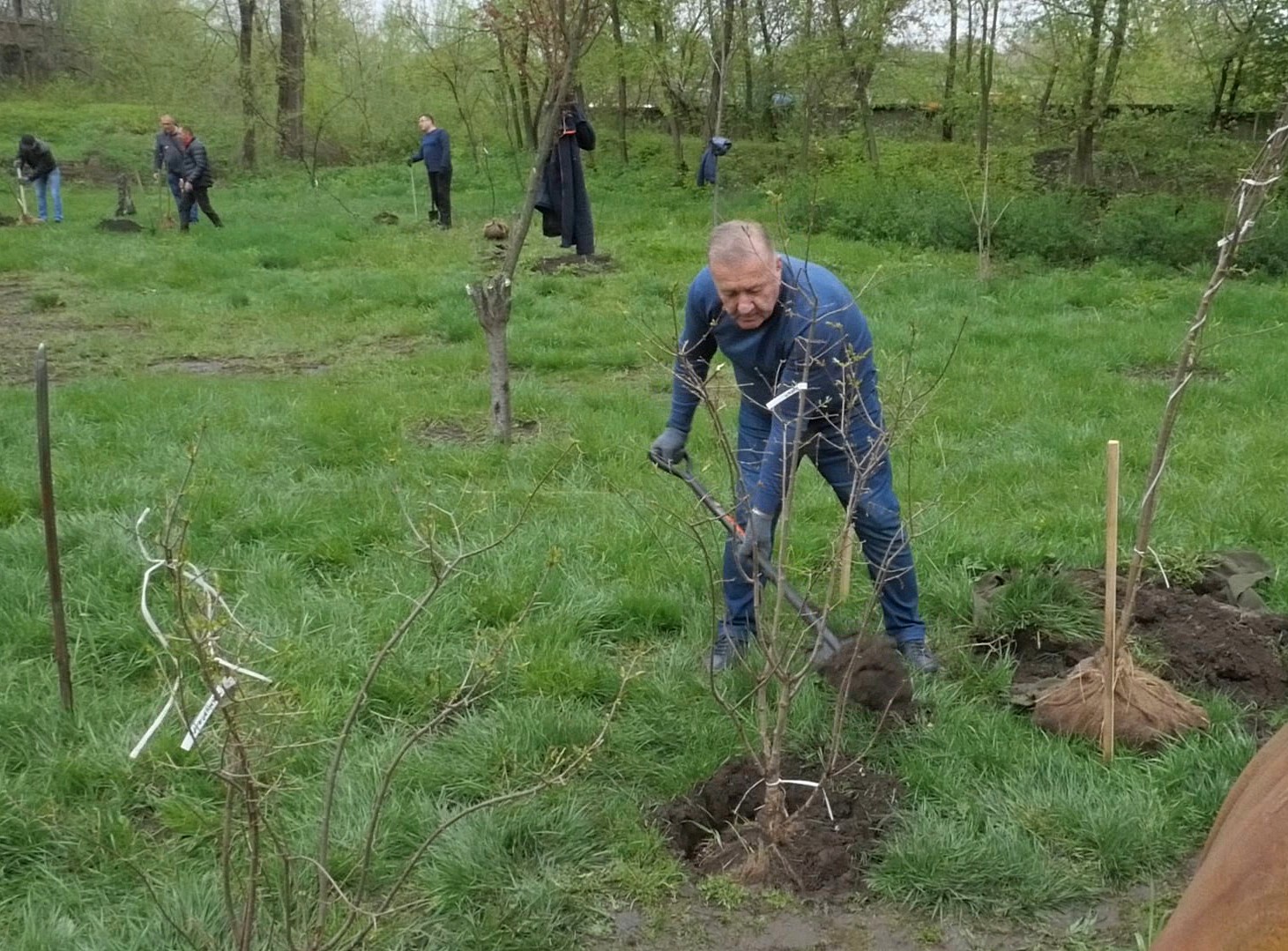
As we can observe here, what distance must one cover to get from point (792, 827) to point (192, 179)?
15.7m

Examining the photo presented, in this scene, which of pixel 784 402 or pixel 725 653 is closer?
pixel 784 402

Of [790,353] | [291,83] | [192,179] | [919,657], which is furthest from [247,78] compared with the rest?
[919,657]

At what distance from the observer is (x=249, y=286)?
1218cm

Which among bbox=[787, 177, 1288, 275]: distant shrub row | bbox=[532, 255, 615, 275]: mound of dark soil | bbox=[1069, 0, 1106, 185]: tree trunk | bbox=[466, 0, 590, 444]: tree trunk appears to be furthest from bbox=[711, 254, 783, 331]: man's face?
bbox=[1069, 0, 1106, 185]: tree trunk

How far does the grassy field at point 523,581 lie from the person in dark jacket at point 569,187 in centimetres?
69

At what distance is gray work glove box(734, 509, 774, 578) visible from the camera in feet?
11.5

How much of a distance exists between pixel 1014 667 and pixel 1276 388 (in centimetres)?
458

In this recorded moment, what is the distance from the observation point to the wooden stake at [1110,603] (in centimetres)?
338

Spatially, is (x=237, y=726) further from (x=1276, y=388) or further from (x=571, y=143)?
(x=571, y=143)

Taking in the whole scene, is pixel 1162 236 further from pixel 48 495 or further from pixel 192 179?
pixel 48 495

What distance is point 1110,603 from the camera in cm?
342

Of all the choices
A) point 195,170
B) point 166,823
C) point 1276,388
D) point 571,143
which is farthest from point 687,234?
point 166,823

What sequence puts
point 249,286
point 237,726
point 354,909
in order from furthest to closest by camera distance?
point 249,286
point 354,909
point 237,726

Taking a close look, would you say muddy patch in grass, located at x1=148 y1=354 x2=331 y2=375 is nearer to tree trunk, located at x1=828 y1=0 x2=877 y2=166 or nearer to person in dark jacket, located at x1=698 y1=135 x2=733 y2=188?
person in dark jacket, located at x1=698 y1=135 x2=733 y2=188
